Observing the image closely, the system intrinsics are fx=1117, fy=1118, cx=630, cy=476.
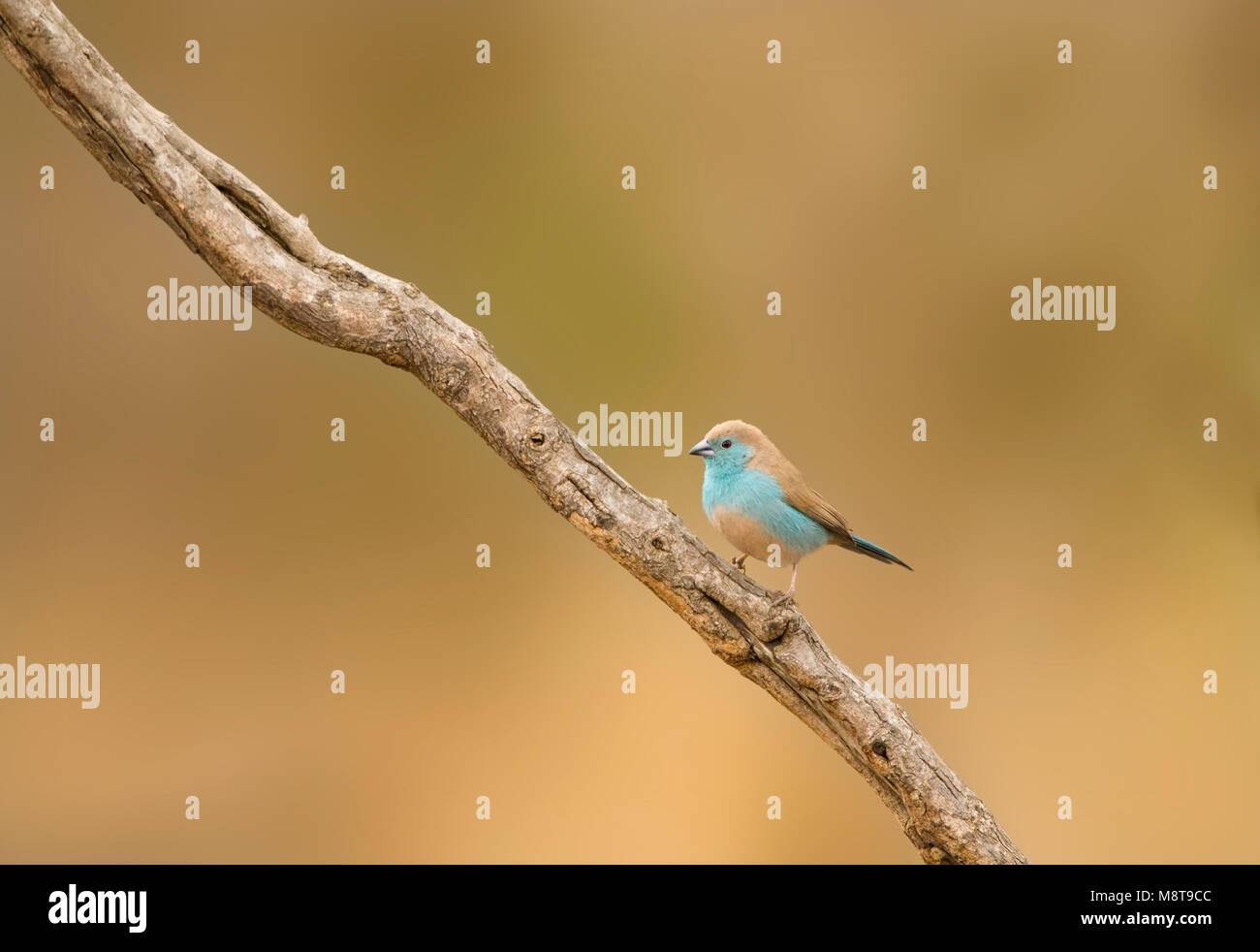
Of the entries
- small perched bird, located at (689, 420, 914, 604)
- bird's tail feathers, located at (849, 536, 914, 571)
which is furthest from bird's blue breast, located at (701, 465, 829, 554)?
bird's tail feathers, located at (849, 536, 914, 571)

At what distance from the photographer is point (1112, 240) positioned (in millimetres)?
5469

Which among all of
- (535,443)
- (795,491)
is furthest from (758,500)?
(535,443)

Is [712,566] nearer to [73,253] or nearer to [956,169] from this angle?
[956,169]

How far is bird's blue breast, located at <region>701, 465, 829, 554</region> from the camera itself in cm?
327

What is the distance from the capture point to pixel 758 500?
3.27 meters

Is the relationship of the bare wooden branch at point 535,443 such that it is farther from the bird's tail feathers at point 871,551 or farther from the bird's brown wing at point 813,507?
the bird's tail feathers at point 871,551

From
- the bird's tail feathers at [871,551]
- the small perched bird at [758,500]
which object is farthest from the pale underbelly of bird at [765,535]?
the bird's tail feathers at [871,551]

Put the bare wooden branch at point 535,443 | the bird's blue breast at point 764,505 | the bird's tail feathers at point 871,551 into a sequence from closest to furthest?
the bare wooden branch at point 535,443, the bird's blue breast at point 764,505, the bird's tail feathers at point 871,551

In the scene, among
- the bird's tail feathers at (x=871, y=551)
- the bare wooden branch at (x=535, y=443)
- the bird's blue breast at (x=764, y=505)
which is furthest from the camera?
the bird's tail feathers at (x=871, y=551)

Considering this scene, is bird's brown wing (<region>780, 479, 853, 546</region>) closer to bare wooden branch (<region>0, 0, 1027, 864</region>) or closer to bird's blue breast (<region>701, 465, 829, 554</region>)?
bird's blue breast (<region>701, 465, 829, 554</region>)

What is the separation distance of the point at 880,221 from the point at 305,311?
3.37 m

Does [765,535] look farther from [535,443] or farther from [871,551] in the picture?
[535,443]

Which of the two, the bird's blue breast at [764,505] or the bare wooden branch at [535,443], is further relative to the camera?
the bird's blue breast at [764,505]

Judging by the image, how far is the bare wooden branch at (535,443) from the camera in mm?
2971
